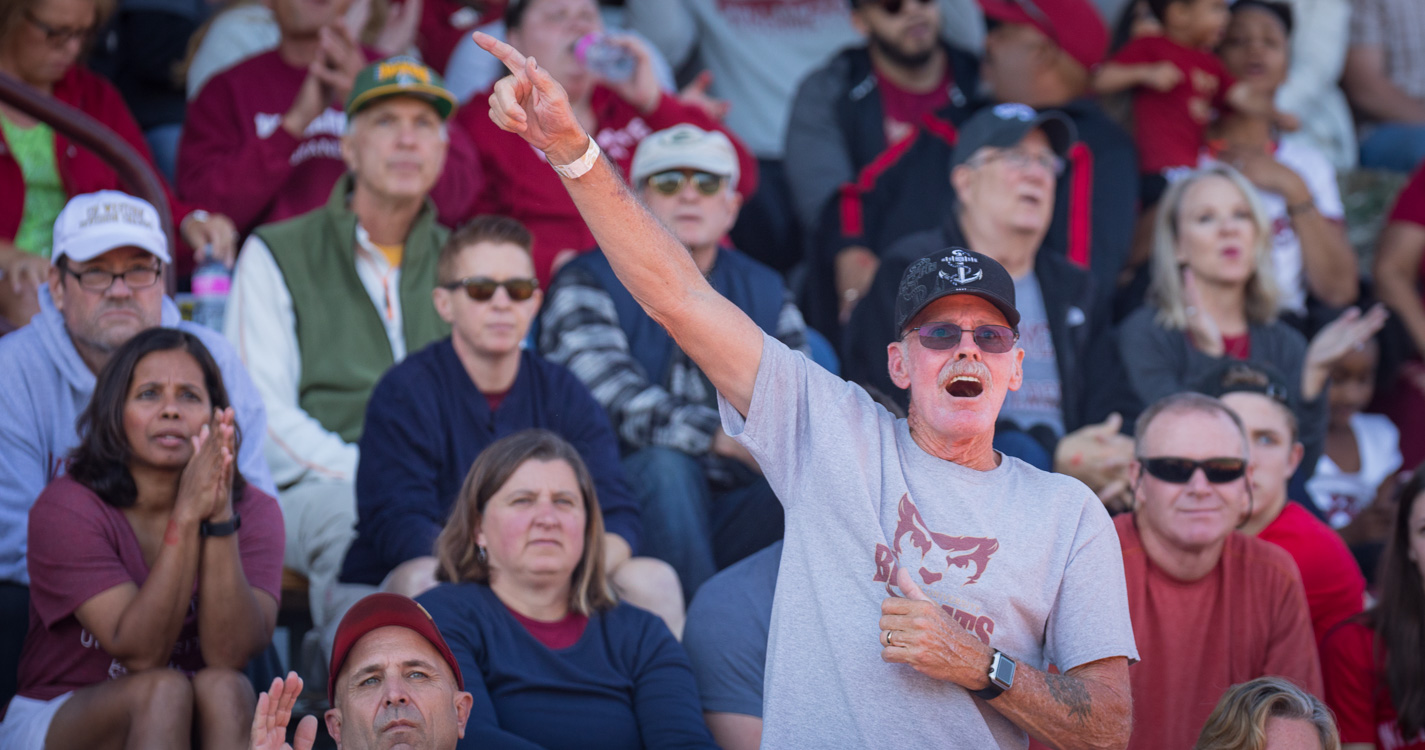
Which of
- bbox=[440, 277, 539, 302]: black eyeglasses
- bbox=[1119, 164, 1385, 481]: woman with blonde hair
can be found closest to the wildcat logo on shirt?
bbox=[440, 277, 539, 302]: black eyeglasses

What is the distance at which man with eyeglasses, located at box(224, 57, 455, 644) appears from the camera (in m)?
4.68

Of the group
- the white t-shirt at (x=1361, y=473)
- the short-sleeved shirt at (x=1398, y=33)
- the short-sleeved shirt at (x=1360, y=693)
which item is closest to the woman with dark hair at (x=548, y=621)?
the short-sleeved shirt at (x=1360, y=693)

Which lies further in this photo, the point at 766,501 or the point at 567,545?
the point at 766,501

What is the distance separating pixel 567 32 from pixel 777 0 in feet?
6.27

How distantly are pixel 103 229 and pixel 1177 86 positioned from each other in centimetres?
468

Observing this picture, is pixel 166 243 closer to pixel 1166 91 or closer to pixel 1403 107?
pixel 1166 91

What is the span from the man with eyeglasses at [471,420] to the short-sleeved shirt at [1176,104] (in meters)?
3.37

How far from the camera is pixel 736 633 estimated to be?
141 inches

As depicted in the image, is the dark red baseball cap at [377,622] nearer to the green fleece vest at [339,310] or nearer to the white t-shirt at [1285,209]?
the green fleece vest at [339,310]

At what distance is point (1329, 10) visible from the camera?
307 inches

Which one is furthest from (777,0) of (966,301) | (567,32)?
(966,301)

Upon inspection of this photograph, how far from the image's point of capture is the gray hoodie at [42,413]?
12.2ft

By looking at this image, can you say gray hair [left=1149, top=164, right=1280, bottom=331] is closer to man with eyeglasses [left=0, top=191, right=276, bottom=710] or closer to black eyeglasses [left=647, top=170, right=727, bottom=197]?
black eyeglasses [left=647, top=170, right=727, bottom=197]

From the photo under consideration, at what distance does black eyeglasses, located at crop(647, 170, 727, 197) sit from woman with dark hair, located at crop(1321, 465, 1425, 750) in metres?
2.43
